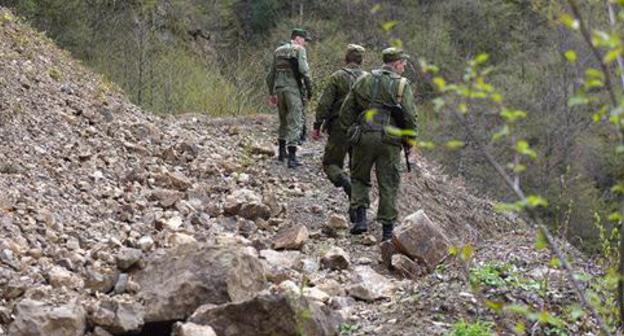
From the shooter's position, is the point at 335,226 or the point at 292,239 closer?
the point at 292,239

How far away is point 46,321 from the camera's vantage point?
4.37 m

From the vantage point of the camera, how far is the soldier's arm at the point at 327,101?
8.14m

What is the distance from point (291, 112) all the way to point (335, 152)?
1.27m

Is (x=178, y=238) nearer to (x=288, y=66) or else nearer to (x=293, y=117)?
(x=293, y=117)

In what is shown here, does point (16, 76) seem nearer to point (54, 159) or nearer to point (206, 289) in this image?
point (54, 159)

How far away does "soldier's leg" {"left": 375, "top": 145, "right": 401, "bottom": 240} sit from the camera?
22.8 feet

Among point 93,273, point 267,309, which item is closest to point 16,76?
point 93,273

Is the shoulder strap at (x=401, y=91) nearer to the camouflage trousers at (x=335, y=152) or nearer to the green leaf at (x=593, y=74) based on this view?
the camouflage trousers at (x=335, y=152)

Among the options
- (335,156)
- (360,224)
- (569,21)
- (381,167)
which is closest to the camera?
(569,21)

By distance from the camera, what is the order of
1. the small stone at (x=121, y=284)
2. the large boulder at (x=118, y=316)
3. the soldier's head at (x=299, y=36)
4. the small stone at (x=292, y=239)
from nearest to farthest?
1. the large boulder at (x=118, y=316)
2. the small stone at (x=121, y=284)
3. the small stone at (x=292, y=239)
4. the soldier's head at (x=299, y=36)

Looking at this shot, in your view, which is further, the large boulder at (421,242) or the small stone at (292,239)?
the small stone at (292,239)

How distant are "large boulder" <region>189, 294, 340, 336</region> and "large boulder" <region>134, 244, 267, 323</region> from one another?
1.26 feet

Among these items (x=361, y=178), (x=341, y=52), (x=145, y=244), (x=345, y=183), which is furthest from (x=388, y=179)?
(x=341, y=52)

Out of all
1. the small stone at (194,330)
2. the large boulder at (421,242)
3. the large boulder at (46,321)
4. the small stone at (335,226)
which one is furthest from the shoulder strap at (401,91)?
the large boulder at (46,321)
